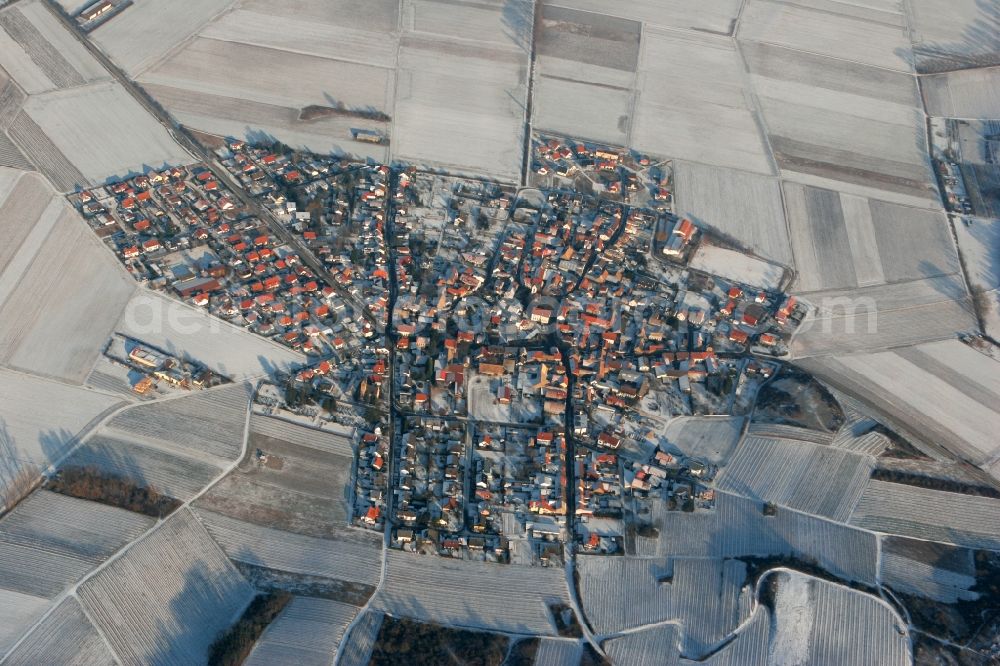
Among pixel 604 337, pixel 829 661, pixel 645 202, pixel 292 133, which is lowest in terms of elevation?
pixel 829 661

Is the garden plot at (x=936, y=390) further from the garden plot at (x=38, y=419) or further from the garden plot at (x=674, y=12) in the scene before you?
the garden plot at (x=38, y=419)

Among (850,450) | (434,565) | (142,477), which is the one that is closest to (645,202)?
(850,450)

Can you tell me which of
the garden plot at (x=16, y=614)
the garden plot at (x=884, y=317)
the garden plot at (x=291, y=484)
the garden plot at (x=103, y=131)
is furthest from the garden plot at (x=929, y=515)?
the garden plot at (x=103, y=131)

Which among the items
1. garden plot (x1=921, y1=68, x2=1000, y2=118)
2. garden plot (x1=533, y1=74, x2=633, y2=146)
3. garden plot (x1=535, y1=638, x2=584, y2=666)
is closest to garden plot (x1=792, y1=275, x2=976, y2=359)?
garden plot (x1=921, y1=68, x2=1000, y2=118)

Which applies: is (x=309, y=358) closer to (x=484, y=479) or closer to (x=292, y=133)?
(x=484, y=479)

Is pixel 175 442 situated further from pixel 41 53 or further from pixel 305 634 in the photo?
pixel 41 53

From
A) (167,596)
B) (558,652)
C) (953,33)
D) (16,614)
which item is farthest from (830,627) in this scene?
(953,33)

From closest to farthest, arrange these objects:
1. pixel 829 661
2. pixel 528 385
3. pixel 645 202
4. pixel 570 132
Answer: pixel 829 661
pixel 528 385
pixel 645 202
pixel 570 132
